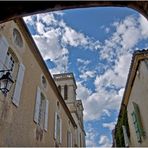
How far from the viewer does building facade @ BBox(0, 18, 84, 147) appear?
732cm

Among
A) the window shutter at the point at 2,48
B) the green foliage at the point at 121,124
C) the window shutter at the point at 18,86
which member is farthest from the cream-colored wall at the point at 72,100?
the window shutter at the point at 2,48

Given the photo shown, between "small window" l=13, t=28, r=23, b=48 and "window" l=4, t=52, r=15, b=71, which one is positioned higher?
"small window" l=13, t=28, r=23, b=48

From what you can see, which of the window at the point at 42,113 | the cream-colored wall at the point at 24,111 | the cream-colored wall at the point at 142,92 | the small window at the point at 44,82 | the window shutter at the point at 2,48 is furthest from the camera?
the small window at the point at 44,82

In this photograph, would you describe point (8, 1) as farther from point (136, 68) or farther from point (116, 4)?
point (136, 68)

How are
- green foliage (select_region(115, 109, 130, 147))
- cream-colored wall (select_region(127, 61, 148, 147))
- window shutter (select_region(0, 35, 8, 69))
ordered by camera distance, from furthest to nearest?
green foliage (select_region(115, 109, 130, 147)), cream-colored wall (select_region(127, 61, 148, 147)), window shutter (select_region(0, 35, 8, 69))

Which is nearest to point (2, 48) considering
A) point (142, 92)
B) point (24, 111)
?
point (24, 111)

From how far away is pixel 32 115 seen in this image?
949 centimetres

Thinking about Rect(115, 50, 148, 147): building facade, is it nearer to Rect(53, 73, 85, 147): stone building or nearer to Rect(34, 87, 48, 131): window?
Rect(34, 87, 48, 131): window

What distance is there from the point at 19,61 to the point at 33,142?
3472 mm

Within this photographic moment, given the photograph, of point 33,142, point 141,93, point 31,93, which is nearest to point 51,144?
point 33,142

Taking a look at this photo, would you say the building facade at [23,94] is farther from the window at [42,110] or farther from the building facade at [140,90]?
the building facade at [140,90]

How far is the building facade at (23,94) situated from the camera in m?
7.32

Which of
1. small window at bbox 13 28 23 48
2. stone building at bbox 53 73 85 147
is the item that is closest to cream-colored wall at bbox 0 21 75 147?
small window at bbox 13 28 23 48

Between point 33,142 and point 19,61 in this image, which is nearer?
point 19,61
